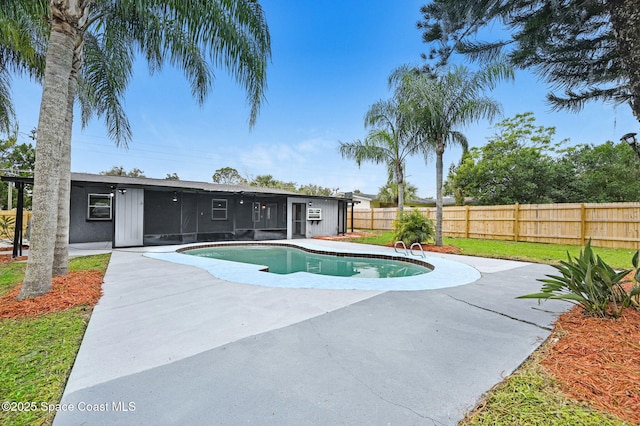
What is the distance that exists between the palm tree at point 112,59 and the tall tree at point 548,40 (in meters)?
3.19

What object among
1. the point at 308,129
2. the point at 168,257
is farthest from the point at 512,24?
the point at 308,129

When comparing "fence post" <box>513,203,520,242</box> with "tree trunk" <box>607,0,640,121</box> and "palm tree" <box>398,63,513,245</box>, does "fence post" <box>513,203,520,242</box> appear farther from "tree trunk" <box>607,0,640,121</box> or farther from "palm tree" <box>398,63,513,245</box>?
"tree trunk" <box>607,0,640,121</box>

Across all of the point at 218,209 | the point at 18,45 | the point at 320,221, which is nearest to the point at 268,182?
the point at 320,221

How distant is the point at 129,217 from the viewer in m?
10.9

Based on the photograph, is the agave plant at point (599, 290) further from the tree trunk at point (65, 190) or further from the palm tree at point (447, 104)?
the palm tree at point (447, 104)

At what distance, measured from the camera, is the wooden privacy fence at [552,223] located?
10.1m

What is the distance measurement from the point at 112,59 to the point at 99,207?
7220 millimetres

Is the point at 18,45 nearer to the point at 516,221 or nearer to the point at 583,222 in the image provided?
the point at 516,221

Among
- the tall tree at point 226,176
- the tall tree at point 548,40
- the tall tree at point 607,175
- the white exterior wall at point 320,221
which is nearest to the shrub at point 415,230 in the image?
the white exterior wall at point 320,221

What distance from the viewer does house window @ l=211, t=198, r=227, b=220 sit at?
14.0m

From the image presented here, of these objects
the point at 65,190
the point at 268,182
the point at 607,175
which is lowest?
the point at 65,190

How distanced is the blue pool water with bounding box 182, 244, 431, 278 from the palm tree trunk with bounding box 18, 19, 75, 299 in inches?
183

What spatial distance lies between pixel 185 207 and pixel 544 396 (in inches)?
527

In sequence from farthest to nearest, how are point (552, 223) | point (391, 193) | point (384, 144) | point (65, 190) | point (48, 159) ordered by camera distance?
point (391, 193) < point (384, 144) < point (552, 223) < point (65, 190) < point (48, 159)
